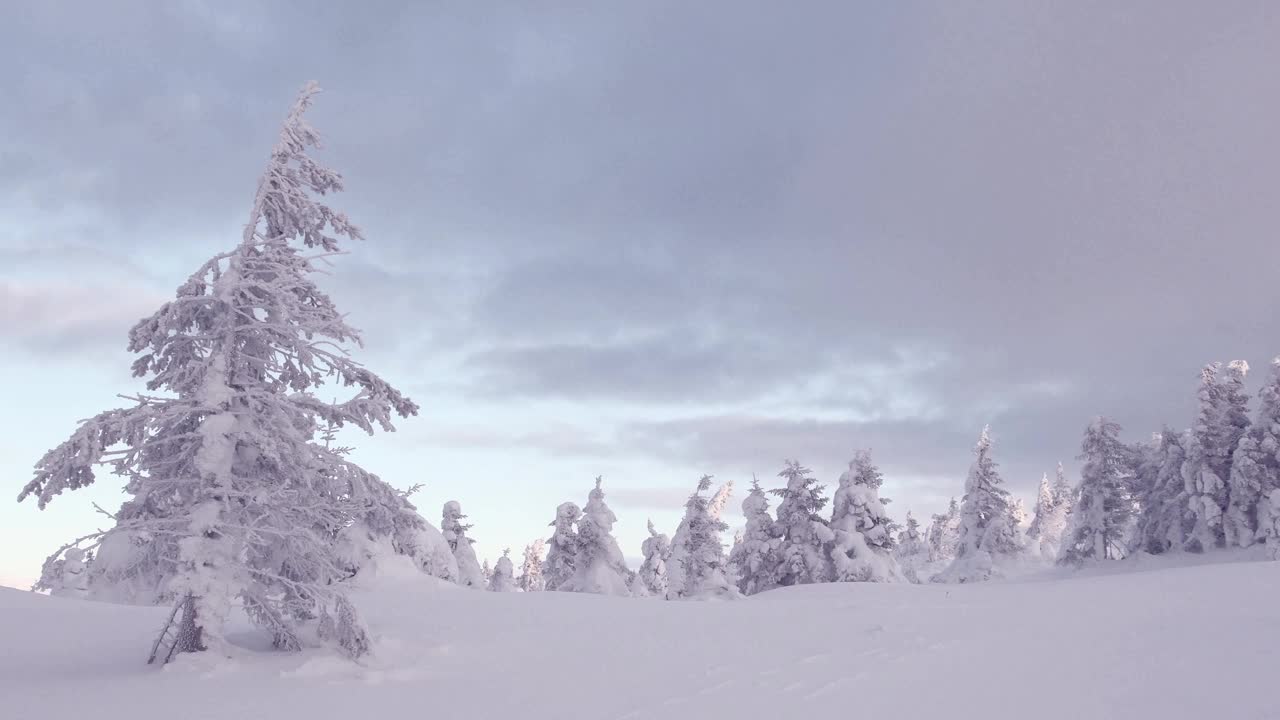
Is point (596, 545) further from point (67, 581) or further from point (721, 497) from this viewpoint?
point (721, 497)

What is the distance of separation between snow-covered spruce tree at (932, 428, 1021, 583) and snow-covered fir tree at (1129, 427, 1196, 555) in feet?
25.9

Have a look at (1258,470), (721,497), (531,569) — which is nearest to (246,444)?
(1258,470)

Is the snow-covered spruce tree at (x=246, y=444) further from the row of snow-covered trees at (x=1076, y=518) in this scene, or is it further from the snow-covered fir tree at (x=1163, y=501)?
the snow-covered fir tree at (x=1163, y=501)

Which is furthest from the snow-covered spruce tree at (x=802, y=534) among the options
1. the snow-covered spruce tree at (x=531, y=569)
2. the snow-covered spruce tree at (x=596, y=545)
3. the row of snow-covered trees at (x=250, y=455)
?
the snow-covered spruce tree at (x=531, y=569)

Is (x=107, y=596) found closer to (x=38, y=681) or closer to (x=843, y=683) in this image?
(x=38, y=681)

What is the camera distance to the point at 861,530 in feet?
124

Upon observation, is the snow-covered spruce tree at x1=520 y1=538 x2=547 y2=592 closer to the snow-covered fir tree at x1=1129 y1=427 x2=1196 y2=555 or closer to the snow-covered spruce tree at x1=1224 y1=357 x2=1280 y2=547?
the snow-covered fir tree at x1=1129 y1=427 x2=1196 y2=555

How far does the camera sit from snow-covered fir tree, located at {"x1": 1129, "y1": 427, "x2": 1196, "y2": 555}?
4309 cm

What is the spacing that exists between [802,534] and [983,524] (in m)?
23.5

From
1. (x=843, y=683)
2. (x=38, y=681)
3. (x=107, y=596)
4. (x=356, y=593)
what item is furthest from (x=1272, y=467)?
(x=107, y=596)

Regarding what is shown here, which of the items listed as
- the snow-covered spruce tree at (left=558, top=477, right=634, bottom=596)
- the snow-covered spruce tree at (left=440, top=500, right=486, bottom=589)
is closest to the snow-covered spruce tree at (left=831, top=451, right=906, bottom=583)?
the snow-covered spruce tree at (left=558, top=477, right=634, bottom=596)

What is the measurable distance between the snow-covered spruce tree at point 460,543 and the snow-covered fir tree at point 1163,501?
39.7m

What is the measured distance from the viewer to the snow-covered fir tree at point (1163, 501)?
43.1 meters

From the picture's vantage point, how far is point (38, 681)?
10922 millimetres
